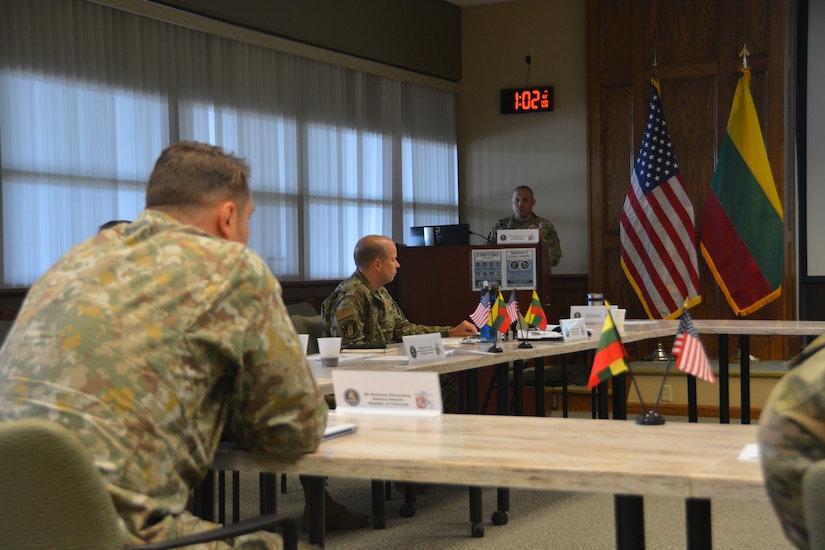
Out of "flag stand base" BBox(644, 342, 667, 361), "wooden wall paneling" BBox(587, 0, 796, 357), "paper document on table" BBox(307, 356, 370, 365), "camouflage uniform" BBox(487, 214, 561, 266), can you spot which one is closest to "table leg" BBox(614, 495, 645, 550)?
"paper document on table" BBox(307, 356, 370, 365)

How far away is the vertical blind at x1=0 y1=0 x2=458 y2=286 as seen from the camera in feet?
17.9

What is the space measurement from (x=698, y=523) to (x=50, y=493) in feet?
3.27

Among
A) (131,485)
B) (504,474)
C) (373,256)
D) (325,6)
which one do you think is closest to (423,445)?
(504,474)

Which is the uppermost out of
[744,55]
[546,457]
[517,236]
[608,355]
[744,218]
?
[744,55]

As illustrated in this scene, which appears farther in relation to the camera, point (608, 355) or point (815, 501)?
point (608, 355)

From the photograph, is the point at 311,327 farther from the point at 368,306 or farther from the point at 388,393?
the point at 388,393

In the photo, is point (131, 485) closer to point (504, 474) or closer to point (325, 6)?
point (504, 474)

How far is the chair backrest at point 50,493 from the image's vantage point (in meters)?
1.41

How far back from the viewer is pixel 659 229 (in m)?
7.47

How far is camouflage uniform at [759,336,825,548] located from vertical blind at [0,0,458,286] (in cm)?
486

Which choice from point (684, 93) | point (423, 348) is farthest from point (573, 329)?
point (684, 93)

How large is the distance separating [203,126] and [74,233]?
1.23 metres

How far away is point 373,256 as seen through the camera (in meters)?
4.62

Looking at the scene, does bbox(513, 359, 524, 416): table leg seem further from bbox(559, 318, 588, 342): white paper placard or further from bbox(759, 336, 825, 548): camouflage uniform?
bbox(759, 336, 825, 548): camouflage uniform
